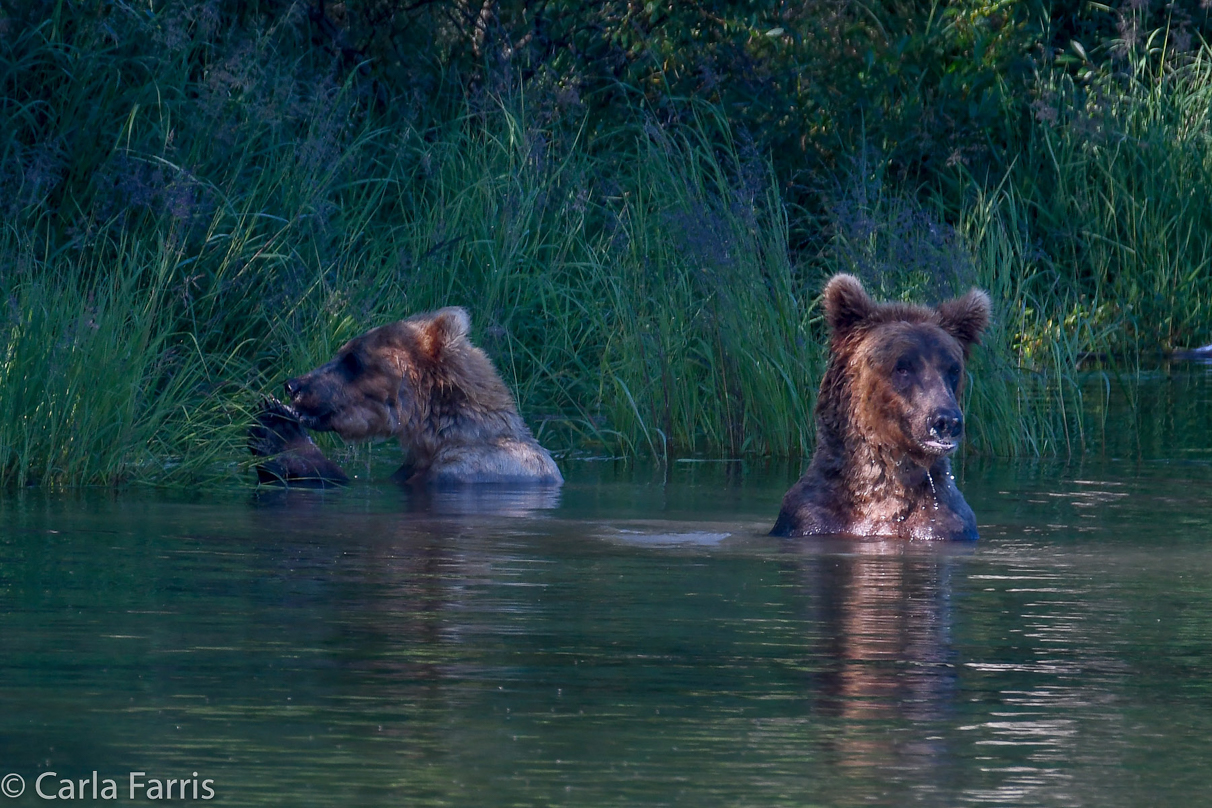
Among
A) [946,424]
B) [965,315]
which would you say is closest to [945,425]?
[946,424]

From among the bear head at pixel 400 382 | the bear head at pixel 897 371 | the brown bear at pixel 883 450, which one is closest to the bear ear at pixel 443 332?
the bear head at pixel 400 382

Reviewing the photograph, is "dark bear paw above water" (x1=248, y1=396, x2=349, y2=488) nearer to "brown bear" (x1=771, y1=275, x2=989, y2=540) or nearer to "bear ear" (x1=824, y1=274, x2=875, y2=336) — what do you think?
"brown bear" (x1=771, y1=275, x2=989, y2=540)

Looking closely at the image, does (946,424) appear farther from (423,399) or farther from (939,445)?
(423,399)

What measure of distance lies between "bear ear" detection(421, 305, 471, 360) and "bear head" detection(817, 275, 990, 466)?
2503 millimetres

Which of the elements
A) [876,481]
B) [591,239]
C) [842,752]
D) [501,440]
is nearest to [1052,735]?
[842,752]

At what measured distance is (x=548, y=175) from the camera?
14.4m

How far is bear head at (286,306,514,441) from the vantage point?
11.3 meters

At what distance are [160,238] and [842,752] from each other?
7.09 m

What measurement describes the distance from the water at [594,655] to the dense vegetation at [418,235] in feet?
3.55

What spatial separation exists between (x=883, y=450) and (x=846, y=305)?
72cm

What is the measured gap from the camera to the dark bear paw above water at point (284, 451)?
10.8 meters

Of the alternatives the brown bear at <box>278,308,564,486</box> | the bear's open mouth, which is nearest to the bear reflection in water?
the bear's open mouth

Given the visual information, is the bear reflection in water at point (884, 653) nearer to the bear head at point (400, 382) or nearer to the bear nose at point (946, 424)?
the bear nose at point (946, 424)

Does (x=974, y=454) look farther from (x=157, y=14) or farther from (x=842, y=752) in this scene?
(x=842, y=752)
